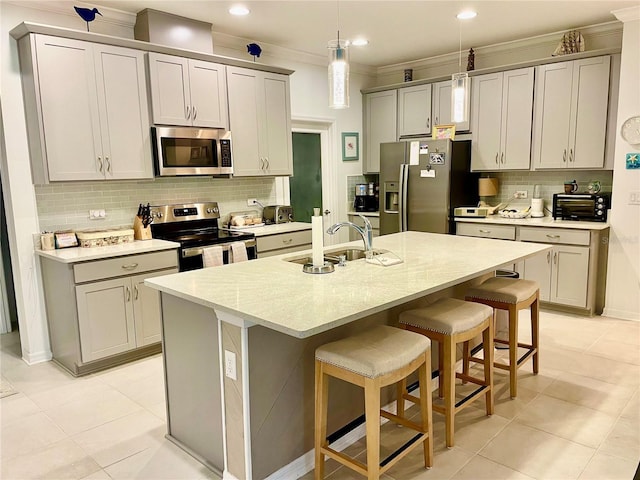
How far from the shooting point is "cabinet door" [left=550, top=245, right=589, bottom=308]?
4.38 metres

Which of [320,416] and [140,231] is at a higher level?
[140,231]

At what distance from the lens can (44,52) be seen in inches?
129

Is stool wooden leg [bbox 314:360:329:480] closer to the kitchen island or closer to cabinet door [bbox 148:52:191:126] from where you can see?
the kitchen island

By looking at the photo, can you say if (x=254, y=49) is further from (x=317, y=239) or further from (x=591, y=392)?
(x=591, y=392)

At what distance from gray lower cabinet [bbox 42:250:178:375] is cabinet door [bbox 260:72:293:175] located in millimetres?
1595

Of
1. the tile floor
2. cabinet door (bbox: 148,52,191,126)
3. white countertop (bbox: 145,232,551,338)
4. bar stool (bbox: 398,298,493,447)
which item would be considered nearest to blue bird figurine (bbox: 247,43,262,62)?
cabinet door (bbox: 148,52,191,126)

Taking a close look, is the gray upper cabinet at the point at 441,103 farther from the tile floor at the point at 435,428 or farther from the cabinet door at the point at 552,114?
the tile floor at the point at 435,428

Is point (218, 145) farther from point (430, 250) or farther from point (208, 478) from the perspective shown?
point (208, 478)

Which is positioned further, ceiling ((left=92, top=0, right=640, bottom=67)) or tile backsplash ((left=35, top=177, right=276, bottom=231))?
ceiling ((left=92, top=0, right=640, bottom=67))

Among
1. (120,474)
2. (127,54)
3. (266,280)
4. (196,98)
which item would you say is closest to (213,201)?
(196,98)

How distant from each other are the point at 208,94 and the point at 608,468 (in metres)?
3.87

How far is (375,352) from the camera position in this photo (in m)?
1.98

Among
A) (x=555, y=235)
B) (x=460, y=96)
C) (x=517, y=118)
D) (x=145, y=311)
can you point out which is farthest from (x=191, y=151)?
(x=555, y=235)

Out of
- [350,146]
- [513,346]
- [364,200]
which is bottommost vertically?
[513,346]
